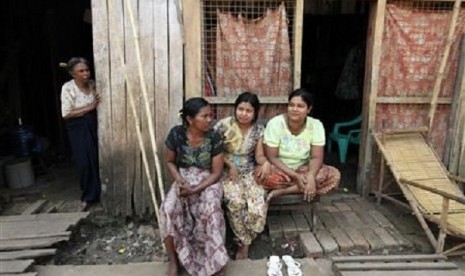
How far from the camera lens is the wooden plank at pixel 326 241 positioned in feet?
11.7

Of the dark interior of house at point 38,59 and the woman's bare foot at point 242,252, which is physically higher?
the dark interior of house at point 38,59

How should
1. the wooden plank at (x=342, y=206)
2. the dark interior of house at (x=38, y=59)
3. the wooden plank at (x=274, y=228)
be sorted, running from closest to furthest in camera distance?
1. the wooden plank at (x=274, y=228)
2. the wooden plank at (x=342, y=206)
3. the dark interior of house at (x=38, y=59)

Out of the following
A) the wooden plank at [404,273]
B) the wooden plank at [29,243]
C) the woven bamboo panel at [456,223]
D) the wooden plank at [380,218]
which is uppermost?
the woven bamboo panel at [456,223]

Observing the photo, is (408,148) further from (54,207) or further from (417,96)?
(54,207)

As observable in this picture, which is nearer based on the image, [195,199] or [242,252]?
[195,199]

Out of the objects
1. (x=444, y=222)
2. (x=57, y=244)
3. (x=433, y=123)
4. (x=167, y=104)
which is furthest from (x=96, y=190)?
(x=433, y=123)

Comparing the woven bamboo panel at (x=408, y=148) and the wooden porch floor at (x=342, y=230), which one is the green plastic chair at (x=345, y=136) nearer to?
the woven bamboo panel at (x=408, y=148)

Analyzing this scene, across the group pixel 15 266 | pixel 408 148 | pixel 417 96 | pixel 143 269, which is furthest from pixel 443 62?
pixel 15 266

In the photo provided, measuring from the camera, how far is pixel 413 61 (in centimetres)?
437

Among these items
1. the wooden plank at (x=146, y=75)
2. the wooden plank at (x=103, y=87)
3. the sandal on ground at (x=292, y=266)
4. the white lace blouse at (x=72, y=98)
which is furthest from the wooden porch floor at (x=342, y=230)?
the white lace blouse at (x=72, y=98)

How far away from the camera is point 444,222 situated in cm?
342

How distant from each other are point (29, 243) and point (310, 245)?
→ 2.41m

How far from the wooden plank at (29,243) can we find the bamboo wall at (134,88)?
30.9 inches

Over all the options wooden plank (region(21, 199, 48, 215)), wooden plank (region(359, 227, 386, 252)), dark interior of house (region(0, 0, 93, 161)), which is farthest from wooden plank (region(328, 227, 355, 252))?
dark interior of house (region(0, 0, 93, 161))
